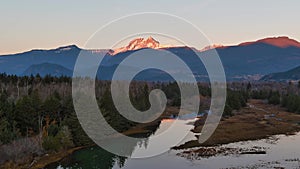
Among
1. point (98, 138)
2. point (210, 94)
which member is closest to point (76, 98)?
point (98, 138)

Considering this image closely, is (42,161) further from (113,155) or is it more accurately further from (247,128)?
(247,128)

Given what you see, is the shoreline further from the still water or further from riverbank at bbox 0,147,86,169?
the still water

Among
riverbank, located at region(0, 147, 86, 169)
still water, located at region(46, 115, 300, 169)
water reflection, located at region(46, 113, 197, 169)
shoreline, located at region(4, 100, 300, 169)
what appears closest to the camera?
riverbank, located at region(0, 147, 86, 169)

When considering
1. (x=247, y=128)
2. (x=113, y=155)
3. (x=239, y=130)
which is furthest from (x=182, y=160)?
(x=247, y=128)

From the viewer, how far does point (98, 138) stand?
244 ft

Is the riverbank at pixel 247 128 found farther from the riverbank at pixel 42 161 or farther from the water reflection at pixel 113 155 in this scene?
the riverbank at pixel 42 161

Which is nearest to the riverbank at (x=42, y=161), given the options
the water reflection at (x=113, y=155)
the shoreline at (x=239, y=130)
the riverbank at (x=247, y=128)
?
the shoreline at (x=239, y=130)

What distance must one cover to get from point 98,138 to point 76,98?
10813 mm

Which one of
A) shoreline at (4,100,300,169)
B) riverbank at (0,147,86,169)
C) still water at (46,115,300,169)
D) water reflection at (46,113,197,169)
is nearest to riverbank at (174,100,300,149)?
shoreline at (4,100,300,169)

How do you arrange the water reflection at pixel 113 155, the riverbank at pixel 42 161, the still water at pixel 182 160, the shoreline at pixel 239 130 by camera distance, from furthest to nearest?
the shoreline at pixel 239 130, the water reflection at pixel 113 155, the still water at pixel 182 160, the riverbank at pixel 42 161

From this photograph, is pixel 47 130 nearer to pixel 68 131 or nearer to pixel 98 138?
pixel 68 131

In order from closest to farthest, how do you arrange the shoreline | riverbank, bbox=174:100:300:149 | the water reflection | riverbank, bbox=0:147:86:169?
riverbank, bbox=0:147:86:169
the water reflection
the shoreline
riverbank, bbox=174:100:300:149

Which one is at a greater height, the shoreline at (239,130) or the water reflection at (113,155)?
the shoreline at (239,130)

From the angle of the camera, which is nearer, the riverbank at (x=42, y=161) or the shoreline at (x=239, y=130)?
the riverbank at (x=42, y=161)
